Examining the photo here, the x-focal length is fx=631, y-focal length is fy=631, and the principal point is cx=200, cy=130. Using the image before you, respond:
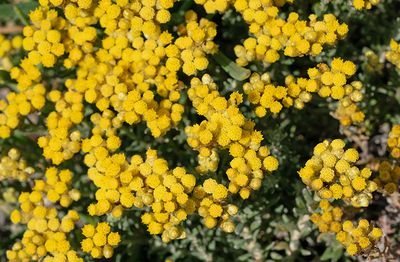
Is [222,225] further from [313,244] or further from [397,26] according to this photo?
[397,26]

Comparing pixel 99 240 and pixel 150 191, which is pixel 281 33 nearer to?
pixel 150 191

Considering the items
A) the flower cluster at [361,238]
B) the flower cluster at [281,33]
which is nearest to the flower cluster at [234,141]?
the flower cluster at [281,33]

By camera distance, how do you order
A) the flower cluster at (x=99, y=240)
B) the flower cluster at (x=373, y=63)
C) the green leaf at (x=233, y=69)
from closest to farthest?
the flower cluster at (x=99, y=240), the green leaf at (x=233, y=69), the flower cluster at (x=373, y=63)

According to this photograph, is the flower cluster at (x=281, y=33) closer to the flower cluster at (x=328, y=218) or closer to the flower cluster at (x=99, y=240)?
the flower cluster at (x=328, y=218)

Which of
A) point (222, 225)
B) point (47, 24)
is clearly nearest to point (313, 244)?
point (222, 225)

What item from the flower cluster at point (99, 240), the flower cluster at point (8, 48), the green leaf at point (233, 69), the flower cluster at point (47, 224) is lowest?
the flower cluster at point (47, 224)

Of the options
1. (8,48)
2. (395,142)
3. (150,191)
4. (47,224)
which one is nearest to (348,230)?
(395,142)

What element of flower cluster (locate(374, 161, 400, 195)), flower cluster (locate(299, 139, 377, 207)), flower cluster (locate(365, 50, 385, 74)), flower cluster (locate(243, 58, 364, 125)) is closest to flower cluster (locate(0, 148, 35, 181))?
flower cluster (locate(243, 58, 364, 125))
